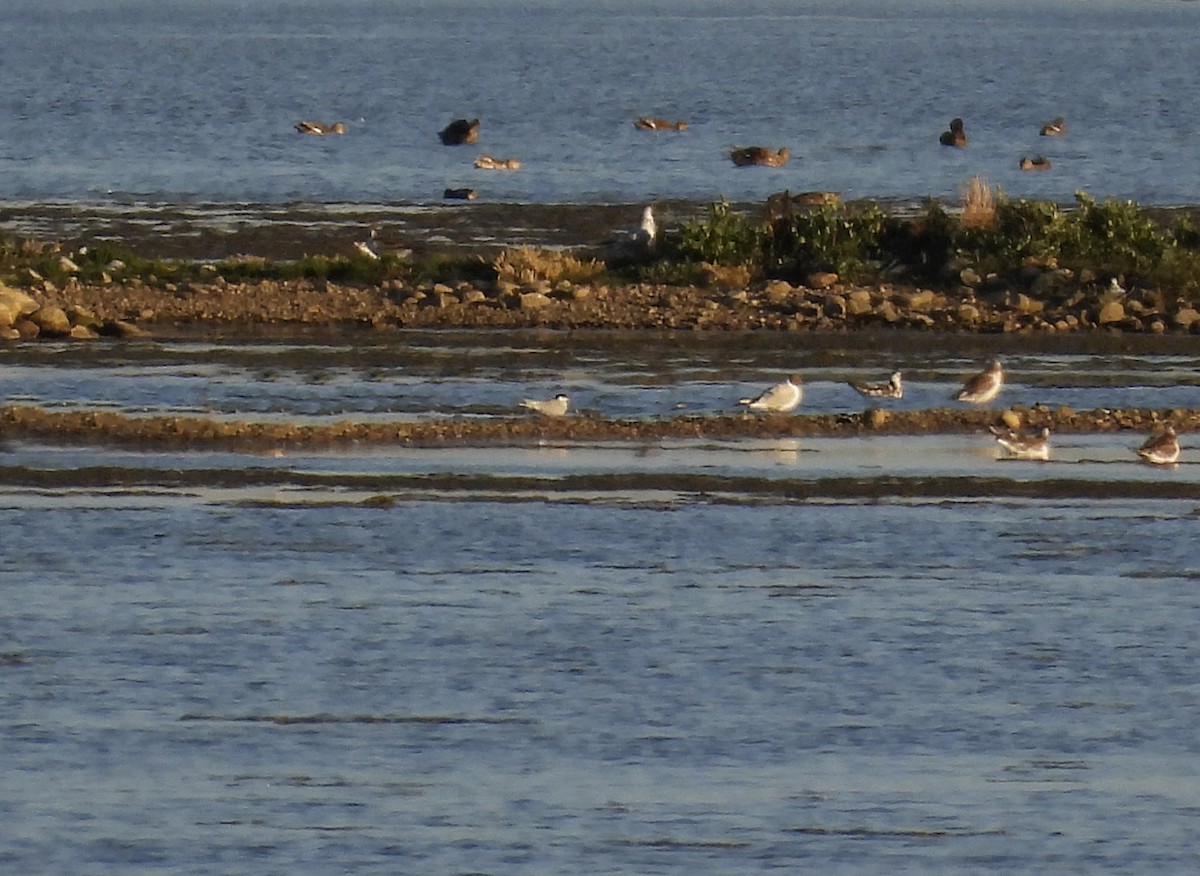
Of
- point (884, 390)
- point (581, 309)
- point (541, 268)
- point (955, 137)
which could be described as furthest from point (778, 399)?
point (955, 137)

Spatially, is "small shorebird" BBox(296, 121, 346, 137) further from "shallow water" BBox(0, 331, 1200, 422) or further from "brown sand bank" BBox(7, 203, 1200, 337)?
"shallow water" BBox(0, 331, 1200, 422)

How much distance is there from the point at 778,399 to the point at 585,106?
54.1m

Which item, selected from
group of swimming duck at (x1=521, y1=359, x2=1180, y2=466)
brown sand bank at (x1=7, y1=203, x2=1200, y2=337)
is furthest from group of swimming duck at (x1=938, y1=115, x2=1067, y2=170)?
group of swimming duck at (x1=521, y1=359, x2=1180, y2=466)

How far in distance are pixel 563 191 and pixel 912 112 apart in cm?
2826

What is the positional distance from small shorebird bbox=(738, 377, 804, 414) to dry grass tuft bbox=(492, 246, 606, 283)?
7.14 m

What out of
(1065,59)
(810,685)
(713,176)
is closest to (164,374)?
(810,685)

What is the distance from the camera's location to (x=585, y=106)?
73.8 meters

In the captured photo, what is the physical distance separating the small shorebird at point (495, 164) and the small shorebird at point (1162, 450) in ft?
101

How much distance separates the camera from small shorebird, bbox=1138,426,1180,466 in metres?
18.8

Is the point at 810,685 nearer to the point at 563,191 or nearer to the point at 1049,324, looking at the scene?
the point at 1049,324

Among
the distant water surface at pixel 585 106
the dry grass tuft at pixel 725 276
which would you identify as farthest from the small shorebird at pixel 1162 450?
the distant water surface at pixel 585 106

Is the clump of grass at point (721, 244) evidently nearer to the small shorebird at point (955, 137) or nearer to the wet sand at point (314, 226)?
the wet sand at point (314, 226)

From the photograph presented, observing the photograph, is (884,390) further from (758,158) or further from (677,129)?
(677,129)

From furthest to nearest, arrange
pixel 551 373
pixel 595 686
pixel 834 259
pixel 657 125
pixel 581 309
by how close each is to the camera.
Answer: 1. pixel 657 125
2. pixel 834 259
3. pixel 581 309
4. pixel 551 373
5. pixel 595 686
